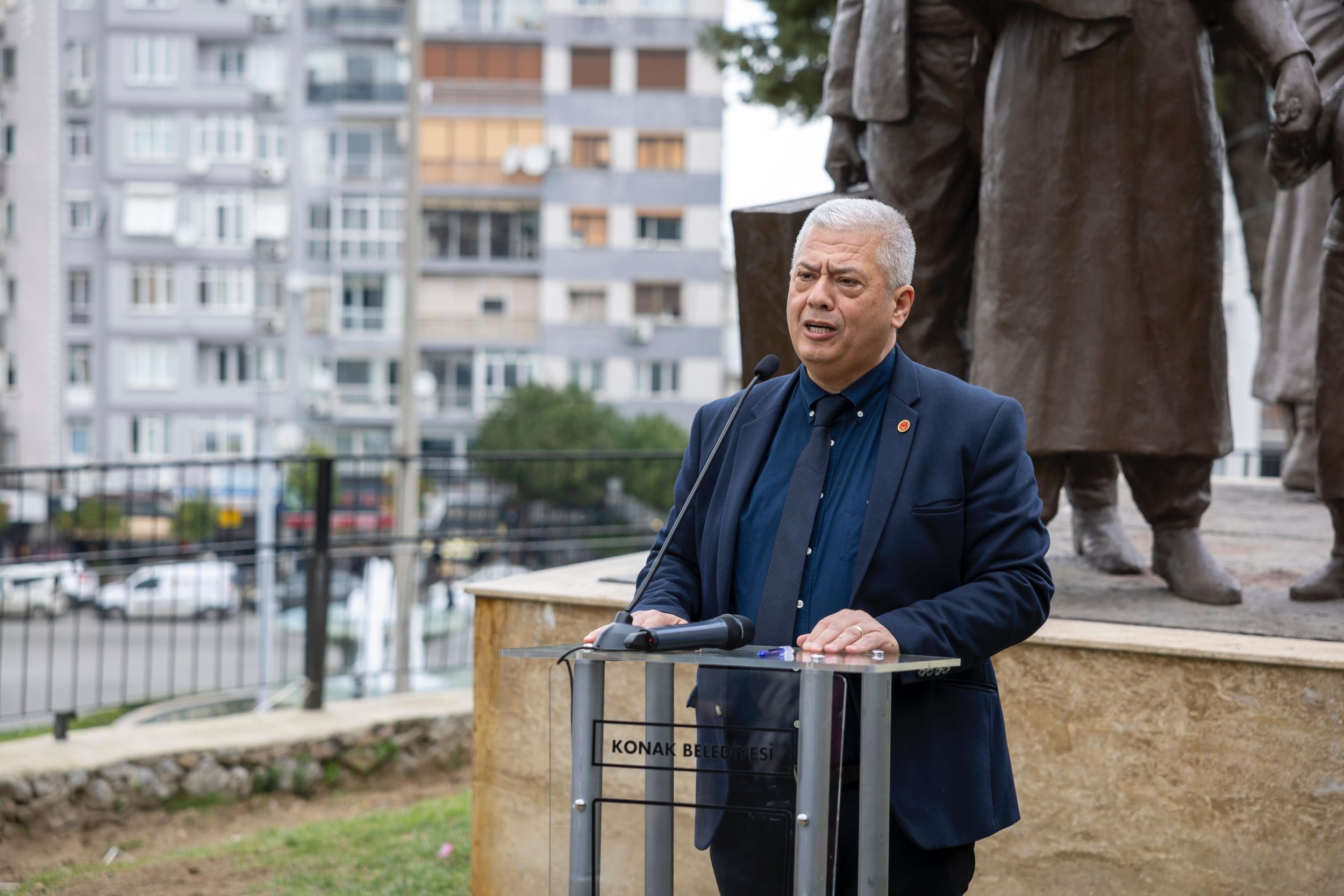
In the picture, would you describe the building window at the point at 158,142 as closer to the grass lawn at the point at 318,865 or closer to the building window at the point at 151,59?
the building window at the point at 151,59

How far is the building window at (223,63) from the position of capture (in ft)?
161

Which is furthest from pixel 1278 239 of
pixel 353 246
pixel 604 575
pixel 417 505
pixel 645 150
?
pixel 353 246

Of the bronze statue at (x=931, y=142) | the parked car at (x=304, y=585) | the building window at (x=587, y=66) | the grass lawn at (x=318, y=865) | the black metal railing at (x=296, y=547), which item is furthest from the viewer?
the building window at (x=587, y=66)

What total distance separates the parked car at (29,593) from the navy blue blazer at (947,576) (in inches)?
232

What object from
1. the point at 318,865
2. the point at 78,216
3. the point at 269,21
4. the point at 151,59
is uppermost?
the point at 269,21

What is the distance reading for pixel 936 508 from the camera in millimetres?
2316

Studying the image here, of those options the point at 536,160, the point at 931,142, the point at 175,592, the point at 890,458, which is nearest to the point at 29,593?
the point at 175,592

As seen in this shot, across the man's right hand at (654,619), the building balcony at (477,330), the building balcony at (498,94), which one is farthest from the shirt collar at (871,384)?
the building balcony at (498,94)

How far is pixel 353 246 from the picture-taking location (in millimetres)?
48469

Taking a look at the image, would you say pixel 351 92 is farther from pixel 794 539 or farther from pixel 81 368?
pixel 794 539

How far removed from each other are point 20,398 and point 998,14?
47906mm

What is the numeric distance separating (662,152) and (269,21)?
14280 millimetres

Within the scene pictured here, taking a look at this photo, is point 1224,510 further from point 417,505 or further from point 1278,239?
point 417,505

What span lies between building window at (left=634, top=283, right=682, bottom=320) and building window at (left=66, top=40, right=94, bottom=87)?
19620 mm
